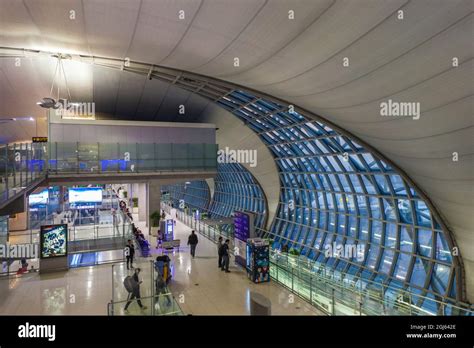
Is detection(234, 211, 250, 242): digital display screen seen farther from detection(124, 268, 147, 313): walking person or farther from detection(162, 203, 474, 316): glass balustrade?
detection(124, 268, 147, 313): walking person

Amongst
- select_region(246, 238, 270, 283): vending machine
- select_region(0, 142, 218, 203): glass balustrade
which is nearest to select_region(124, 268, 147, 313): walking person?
select_region(246, 238, 270, 283): vending machine

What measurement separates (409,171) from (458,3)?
967 cm

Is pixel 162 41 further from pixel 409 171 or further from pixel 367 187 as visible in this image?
pixel 367 187

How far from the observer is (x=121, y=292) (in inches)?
290

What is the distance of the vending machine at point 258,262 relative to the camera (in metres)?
10.1

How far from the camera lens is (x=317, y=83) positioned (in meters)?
10.3
